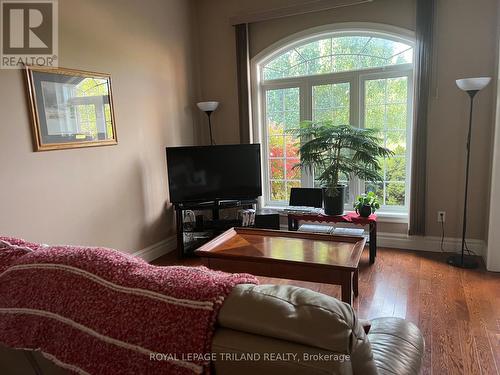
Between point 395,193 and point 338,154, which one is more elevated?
point 338,154

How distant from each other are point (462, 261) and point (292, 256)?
1936mm

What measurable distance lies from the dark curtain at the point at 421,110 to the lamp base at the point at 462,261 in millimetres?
382

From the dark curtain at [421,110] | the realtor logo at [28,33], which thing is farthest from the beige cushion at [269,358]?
the dark curtain at [421,110]

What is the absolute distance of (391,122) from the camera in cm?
374

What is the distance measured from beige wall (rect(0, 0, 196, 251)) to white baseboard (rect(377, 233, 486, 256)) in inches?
99.3

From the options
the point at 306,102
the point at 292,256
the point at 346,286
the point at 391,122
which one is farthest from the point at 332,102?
the point at 346,286

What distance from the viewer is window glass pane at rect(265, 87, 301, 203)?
13.8ft

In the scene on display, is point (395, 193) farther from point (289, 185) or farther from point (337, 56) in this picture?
point (337, 56)

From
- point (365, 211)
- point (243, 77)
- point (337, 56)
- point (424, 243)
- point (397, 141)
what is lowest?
point (424, 243)

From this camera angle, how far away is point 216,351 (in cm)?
67

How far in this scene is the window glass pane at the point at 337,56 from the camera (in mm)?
3654

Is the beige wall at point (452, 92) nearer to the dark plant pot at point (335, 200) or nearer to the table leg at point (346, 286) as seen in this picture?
the dark plant pot at point (335, 200)

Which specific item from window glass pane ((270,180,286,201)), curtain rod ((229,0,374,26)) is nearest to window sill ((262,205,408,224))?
window glass pane ((270,180,286,201))

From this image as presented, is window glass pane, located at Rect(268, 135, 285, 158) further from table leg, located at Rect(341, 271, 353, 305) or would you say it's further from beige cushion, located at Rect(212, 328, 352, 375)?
beige cushion, located at Rect(212, 328, 352, 375)
